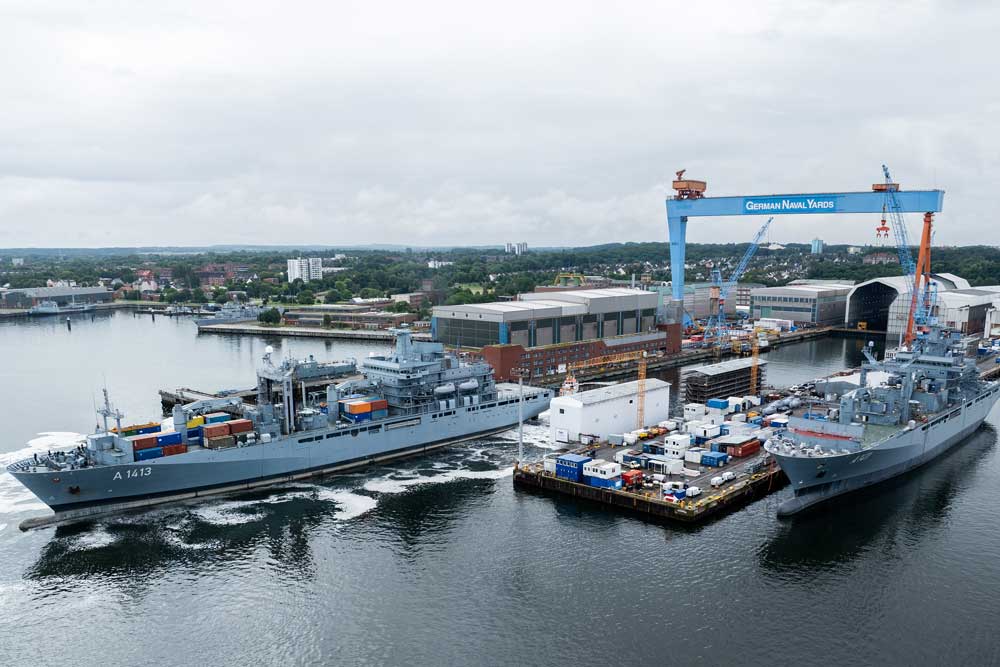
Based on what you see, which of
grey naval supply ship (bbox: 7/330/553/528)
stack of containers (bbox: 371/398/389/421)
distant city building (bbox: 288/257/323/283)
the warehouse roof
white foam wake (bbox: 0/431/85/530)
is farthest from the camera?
distant city building (bbox: 288/257/323/283)

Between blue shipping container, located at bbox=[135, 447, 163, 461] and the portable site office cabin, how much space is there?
18.2 metres

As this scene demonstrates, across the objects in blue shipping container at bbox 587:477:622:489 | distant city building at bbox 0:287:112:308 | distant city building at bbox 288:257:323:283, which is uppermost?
distant city building at bbox 288:257:323:283

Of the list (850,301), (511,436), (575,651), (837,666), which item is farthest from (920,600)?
(850,301)

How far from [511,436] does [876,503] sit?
18006mm

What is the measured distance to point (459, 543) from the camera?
24.5 m

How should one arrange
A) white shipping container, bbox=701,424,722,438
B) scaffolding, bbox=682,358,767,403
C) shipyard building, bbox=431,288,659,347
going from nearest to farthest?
white shipping container, bbox=701,424,722,438 → scaffolding, bbox=682,358,767,403 → shipyard building, bbox=431,288,659,347

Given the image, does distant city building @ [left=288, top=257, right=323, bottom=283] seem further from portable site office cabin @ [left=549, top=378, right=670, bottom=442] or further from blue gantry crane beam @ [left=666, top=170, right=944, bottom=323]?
portable site office cabin @ [left=549, top=378, right=670, bottom=442]

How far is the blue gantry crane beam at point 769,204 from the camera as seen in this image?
51.5 metres

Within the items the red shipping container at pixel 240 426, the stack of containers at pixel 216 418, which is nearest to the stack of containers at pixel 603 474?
the red shipping container at pixel 240 426

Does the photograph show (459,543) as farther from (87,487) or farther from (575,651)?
(87,487)

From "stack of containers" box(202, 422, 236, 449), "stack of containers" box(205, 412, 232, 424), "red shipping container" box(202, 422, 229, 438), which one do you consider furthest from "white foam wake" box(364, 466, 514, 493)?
"stack of containers" box(205, 412, 232, 424)

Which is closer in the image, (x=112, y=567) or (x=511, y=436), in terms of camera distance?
(x=112, y=567)

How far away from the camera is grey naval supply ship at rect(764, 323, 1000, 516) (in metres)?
27.0

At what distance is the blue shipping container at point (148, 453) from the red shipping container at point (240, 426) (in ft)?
9.34
